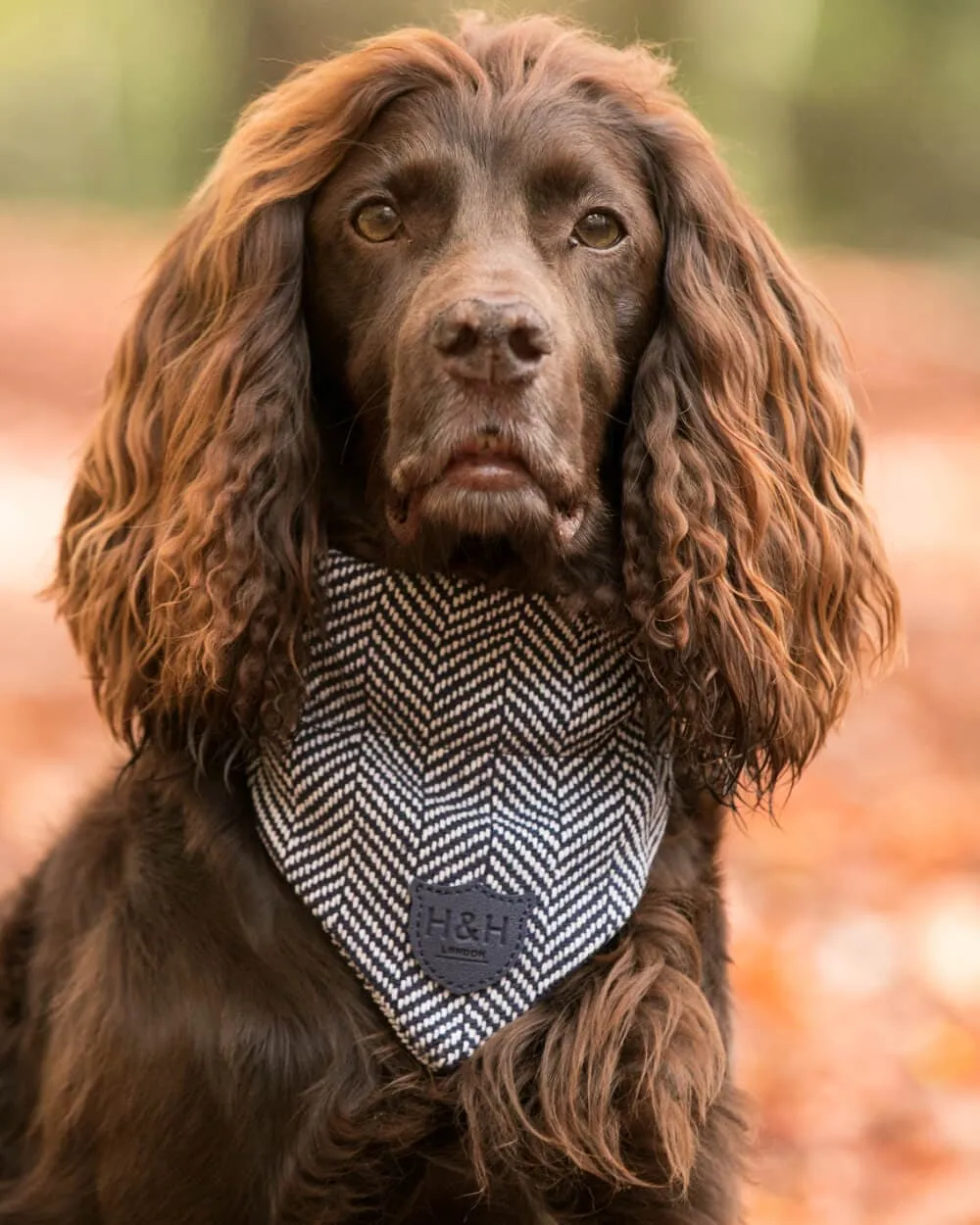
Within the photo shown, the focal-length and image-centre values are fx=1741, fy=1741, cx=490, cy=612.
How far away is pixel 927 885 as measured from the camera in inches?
192

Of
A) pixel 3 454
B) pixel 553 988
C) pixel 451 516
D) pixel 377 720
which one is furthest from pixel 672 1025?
pixel 3 454

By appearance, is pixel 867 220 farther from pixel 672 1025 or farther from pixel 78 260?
pixel 672 1025

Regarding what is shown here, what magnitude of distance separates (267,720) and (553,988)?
581mm

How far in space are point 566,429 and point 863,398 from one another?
0.93 metres

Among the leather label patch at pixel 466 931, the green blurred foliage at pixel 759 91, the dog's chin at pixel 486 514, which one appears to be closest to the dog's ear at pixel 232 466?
the dog's chin at pixel 486 514

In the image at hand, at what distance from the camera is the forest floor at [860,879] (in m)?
3.75

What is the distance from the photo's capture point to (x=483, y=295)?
2334 mm

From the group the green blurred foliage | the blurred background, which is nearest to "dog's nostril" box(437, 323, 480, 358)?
the blurred background

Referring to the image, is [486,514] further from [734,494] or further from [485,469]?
[734,494]

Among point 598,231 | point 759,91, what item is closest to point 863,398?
point 598,231

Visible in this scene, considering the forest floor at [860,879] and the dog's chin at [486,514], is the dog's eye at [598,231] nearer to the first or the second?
the dog's chin at [486,514]

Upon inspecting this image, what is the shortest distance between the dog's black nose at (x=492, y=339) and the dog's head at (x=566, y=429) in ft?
0.46

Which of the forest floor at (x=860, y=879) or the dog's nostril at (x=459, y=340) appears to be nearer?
the dog's nostril at (x=459, y=340)

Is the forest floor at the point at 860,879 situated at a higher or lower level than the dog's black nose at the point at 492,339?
lower
